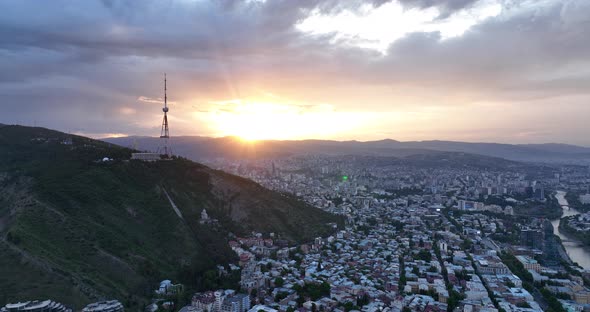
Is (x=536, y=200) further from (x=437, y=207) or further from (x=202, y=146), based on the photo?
(x=202, y=146)

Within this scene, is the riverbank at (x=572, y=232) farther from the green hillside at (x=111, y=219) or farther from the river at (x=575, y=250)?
the green hillside at (x=111, y=219)

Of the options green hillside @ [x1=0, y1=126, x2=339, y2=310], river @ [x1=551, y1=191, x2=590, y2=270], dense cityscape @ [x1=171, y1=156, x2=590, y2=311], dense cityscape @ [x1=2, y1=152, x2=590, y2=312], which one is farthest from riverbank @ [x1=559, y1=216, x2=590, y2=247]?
green hillside @ [x1=0, y1=126, x2=339, y2=310]

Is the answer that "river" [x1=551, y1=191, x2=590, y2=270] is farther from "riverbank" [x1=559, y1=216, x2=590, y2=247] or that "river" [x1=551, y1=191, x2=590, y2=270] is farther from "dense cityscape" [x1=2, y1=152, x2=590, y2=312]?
"dense cityscape" [x1=2, y1=152, x2=590, y2=312]

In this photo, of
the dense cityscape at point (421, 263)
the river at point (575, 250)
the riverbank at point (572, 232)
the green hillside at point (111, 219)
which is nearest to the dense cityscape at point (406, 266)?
the dense cityscape at point (421, 263)

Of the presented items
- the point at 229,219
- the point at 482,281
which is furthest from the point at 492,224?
the point at 229,219

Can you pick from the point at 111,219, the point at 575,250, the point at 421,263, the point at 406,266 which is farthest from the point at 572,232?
the point at 111,219

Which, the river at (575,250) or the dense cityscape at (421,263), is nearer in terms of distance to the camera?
the dense cityscape at (421,263)

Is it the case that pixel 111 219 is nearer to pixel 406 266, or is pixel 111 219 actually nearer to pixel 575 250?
pixel 406 266

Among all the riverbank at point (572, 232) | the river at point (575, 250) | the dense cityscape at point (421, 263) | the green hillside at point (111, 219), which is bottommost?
the river at point (575, 250)

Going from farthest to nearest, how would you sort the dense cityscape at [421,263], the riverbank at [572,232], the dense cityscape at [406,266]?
the riverbank at [572,232] < the dense cityscape at [421,263] < the dense cityscape at [406,266]
